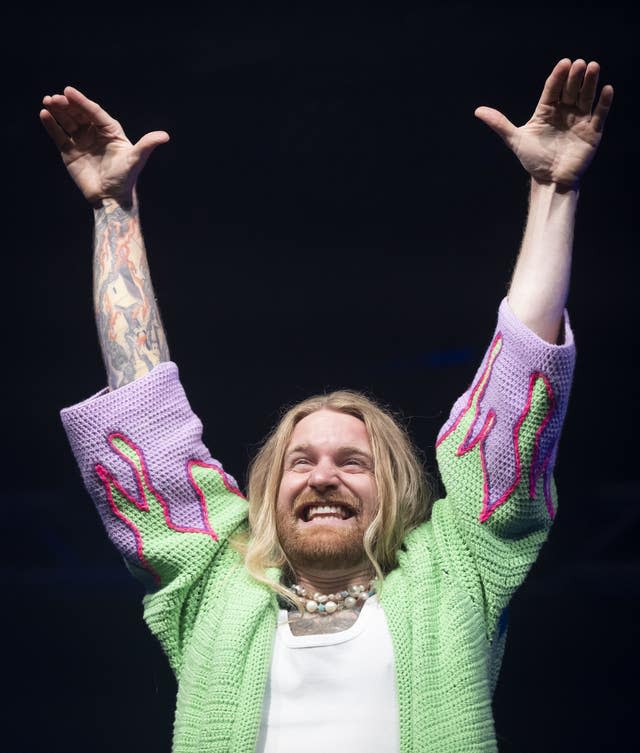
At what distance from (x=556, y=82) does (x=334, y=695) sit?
0.98 metres

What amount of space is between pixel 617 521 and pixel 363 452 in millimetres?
971

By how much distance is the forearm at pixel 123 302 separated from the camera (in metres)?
2.03

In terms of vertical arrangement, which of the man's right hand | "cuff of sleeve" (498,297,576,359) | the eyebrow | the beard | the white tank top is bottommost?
the white tank top

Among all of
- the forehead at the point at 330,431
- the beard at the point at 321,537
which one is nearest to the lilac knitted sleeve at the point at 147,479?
the beard at the point at 321,537

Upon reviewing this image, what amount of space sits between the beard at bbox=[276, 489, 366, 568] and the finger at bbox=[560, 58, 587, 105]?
2.35 ft

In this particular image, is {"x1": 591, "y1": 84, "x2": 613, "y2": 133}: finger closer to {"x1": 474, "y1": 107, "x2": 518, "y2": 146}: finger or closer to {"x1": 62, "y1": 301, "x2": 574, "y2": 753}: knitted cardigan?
{"x1": 474, "y1": 107, "x2": 518, "y2": 146}: finger

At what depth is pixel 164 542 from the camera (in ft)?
6.40

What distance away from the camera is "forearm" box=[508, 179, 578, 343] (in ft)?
6.16

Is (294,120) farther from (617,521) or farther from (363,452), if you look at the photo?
(617,521)

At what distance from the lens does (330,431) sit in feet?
6.93

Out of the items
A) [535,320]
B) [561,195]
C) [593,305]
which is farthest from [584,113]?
[593,305]

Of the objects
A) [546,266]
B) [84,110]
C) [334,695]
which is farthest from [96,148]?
[334,695]

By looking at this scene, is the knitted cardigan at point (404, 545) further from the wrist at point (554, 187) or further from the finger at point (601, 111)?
the finger at point (601, 111)

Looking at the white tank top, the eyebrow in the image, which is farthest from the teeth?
the white tank top
